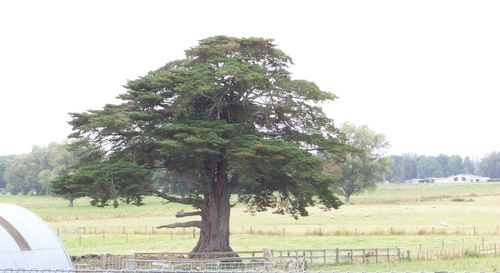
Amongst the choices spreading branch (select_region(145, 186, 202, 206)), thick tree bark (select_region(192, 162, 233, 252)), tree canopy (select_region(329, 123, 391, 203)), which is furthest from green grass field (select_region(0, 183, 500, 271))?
tree canopy (select_region(329, 123, 391, 203))

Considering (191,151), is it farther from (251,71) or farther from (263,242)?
(263,242)

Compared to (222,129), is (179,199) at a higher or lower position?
lower

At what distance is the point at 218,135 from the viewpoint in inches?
1837

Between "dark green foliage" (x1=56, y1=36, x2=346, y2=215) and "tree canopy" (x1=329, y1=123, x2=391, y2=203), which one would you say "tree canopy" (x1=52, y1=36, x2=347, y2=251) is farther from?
"tree canopy" (x1=329, y1=123, x2=391, y2=203)

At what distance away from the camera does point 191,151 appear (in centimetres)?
4578

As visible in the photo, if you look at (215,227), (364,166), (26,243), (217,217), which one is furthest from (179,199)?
(364,166)

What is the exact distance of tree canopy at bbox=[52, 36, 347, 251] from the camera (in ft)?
151

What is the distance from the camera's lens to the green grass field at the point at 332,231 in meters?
58.7

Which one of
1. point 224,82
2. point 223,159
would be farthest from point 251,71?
point 223,159

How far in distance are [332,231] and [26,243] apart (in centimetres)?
5228

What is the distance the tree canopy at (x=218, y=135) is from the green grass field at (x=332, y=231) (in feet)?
19.7

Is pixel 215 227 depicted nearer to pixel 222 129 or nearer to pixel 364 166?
pixel 222 129

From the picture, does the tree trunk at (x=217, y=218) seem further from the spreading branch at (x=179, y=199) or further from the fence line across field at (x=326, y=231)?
the fence line across field at (x=326, y=231)

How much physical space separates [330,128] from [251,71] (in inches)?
271
